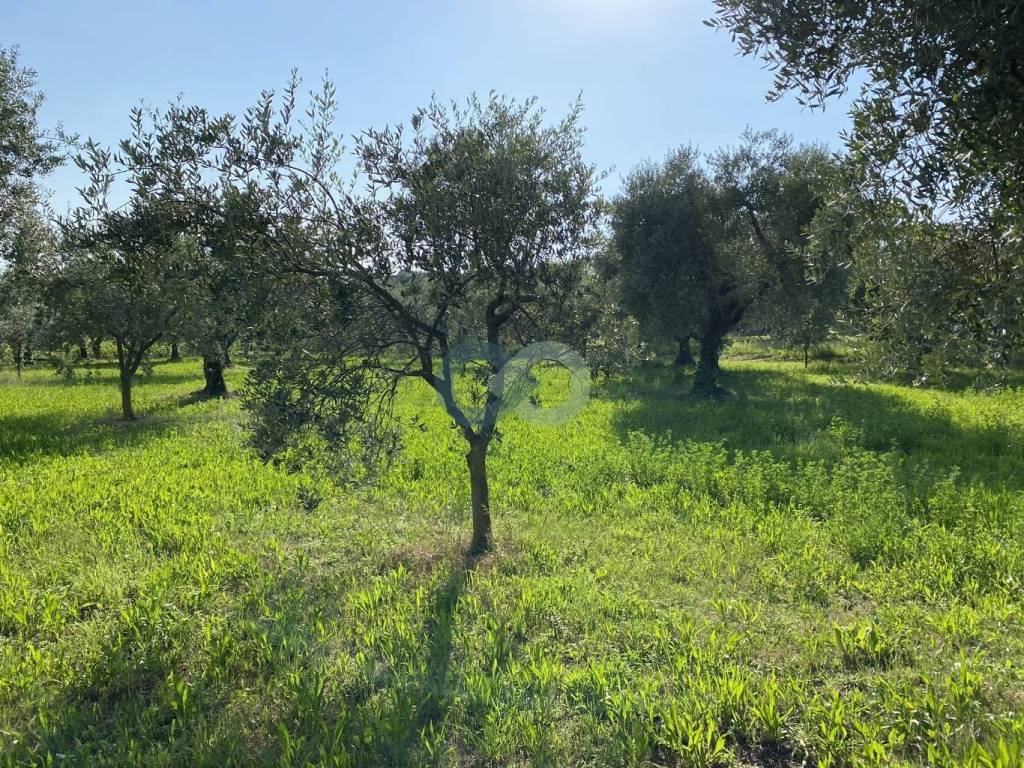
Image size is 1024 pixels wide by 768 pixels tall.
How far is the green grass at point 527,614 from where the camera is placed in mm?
4777

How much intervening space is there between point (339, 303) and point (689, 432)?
1222 centimetres

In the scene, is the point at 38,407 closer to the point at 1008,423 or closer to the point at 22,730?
the point at 22,730

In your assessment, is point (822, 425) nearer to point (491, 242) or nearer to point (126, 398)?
point (491, 242)

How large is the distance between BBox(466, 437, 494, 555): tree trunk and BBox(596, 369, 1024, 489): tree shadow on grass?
329 centimetres

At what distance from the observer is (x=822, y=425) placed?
1748 cm

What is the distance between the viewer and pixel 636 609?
679cm

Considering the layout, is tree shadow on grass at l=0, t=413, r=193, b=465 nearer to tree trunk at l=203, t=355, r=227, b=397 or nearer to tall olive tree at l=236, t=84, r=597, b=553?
tree trunk at l=203, t=355, r=227, b=397

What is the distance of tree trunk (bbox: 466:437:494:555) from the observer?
8.68m

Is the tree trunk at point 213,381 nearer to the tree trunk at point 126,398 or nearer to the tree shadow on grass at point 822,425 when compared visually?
the tree trunk at point 126,398

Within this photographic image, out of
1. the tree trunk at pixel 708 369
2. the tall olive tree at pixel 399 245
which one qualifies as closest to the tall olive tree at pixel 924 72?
the tall olive tree at pixel 399 245

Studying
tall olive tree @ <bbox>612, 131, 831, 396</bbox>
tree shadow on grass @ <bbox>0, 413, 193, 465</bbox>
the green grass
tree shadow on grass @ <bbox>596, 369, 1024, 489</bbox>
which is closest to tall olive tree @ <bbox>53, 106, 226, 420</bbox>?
the green grass

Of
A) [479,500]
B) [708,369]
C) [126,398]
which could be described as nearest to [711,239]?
[708,369]

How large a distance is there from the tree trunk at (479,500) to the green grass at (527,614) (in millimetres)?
349

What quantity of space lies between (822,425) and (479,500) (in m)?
12.8
